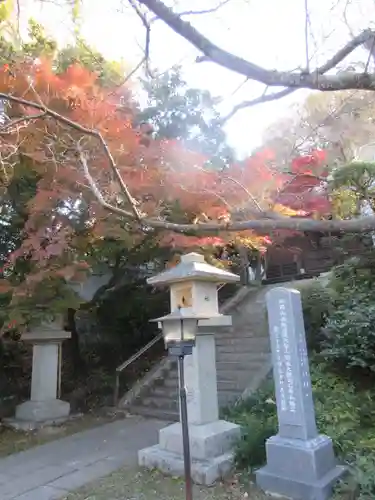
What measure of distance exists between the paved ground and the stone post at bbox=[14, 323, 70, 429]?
118cm

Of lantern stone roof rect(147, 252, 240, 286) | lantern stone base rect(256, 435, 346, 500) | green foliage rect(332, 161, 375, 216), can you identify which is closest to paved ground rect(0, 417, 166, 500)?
lantern stone base rect(256, 435, 346, 500)

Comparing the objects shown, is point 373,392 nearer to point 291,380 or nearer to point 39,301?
point 291,380

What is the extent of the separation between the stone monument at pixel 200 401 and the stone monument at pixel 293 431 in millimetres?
767

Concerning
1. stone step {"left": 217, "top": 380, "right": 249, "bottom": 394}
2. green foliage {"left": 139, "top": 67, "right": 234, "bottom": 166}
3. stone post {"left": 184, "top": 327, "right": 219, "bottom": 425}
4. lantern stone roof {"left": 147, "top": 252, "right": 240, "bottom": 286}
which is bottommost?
stone step {"left": 217, "top": 380, "right": 249, "bottom": 394}

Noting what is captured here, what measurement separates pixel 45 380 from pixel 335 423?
585cm

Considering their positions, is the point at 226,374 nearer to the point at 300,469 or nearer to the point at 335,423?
the point at 335,423

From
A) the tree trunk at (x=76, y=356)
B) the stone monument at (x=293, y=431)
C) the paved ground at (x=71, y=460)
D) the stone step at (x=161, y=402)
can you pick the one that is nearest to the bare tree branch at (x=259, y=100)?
the stone monument at (x=293, y=431)

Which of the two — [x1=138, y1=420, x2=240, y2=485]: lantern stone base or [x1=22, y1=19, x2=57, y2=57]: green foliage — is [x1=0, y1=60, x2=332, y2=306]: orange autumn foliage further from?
[x1=138, y1=420, x2=240, y2=485]: lantern stone base

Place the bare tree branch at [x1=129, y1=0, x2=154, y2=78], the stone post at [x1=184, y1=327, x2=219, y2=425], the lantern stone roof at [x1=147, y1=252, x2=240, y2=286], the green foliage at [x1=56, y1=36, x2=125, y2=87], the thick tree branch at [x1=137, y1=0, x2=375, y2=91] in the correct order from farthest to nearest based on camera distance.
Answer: the green foliage at [x1=56, y1=36, x2=125, y2=87]
the lantern stone roof at [x1=147, y1=252, x2=240, y2=286]
the stone post at [x1=184, y1=327, x2=219, y2=425]
the bare tree branch at [x1=129, y1=0, x2=154, y2=78]
the thick tree branch at [x1=137, y1=0, x2=375, y2=91]

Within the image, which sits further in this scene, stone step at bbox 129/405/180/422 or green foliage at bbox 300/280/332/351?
green foliage at bbox 300/280/332/351

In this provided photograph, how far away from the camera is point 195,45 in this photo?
3.39 m

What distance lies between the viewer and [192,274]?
582 centimetres

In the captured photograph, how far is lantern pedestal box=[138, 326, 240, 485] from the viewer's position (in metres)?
5.14

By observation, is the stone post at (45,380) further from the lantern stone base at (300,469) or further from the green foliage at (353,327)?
the green foliage at (353,327)
